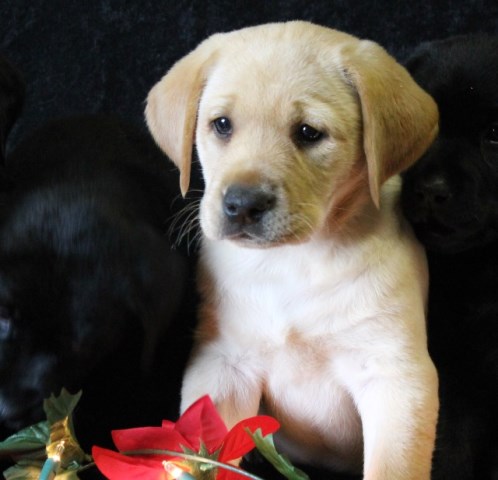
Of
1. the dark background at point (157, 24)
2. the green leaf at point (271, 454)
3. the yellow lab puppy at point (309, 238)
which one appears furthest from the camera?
the dark background at point (157, 24)

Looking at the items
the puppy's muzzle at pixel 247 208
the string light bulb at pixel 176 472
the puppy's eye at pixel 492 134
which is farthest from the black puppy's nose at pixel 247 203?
the puppy's eye at pixel 492 134

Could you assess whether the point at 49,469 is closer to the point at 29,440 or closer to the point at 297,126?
the point at 29,440

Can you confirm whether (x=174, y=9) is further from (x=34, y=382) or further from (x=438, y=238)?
(x=34, y=382)

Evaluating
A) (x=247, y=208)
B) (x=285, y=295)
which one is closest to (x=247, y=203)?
(x=247, y=208)

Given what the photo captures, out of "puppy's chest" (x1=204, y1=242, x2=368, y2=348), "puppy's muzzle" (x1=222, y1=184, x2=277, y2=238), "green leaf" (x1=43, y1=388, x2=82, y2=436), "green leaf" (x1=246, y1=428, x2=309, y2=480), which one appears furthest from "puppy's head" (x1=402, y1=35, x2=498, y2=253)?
"green leaf" (x1=43, y1=388, x2=82, y2=436)

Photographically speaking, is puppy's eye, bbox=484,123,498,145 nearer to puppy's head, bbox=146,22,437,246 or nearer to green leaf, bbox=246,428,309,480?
puppy's head, bbox=146,22,437,246

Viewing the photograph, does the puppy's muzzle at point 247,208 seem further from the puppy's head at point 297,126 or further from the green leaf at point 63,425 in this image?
the green leaf at point 63,425

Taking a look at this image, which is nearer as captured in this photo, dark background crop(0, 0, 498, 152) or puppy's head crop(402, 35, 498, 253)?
puppy's head crop(402, 35, 498, 253)

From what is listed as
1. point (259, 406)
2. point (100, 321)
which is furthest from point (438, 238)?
point (100, 321)
